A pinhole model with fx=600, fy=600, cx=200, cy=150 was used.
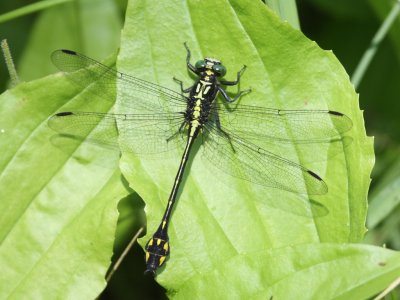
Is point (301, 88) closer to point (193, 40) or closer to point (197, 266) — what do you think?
point (193, 40)

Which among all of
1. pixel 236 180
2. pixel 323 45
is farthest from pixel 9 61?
pixel 323 45

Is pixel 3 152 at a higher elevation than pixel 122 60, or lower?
lower

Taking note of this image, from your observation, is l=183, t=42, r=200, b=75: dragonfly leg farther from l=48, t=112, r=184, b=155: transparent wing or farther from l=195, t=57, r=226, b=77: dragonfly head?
l=48, t=112, r=184, b=155: transparent wing

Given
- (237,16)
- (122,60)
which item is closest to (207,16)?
(237,16)

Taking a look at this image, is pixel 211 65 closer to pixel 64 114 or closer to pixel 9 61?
pixel 64 114

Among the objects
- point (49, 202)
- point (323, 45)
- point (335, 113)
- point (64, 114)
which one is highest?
point (335, 113)

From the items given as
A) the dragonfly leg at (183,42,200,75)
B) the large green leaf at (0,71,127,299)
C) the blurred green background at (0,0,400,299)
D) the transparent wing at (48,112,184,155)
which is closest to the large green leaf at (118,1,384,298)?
the dragonfly leg at (183,42,200,75)
